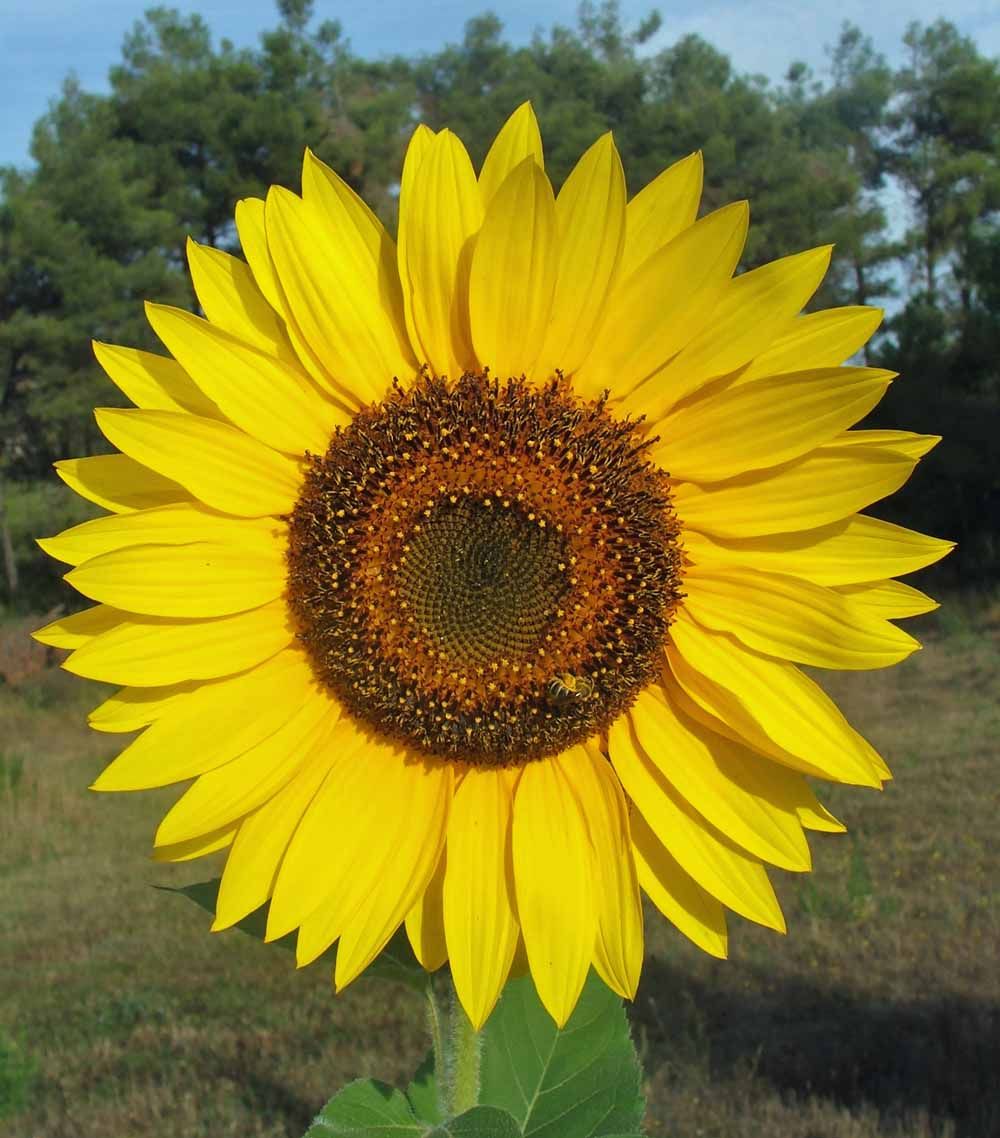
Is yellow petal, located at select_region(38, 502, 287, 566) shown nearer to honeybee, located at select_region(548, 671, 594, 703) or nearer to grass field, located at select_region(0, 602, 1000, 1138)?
honeybee, located at select_region(548, 671, 594, 703)

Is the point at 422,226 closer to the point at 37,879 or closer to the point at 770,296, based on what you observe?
the point at 770,296

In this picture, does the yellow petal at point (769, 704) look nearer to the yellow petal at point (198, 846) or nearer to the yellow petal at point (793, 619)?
the yellow petal at point (793, 619)

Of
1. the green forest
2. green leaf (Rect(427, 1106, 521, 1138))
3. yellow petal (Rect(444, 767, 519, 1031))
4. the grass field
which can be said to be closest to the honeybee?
yellow petal (Rect(444, 767, 519, 1031))

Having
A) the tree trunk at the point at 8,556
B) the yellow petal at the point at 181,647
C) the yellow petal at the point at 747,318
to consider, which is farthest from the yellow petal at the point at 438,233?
the tree trunk at the point at 8,556

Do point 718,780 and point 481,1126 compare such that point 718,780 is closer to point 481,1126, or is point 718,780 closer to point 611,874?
point 611,874

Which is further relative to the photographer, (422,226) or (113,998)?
(113,998)

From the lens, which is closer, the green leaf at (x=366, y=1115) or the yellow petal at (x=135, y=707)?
the green leaf at (x=366, y=1115)

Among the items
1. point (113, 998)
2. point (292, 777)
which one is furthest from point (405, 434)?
point (113, 998)
